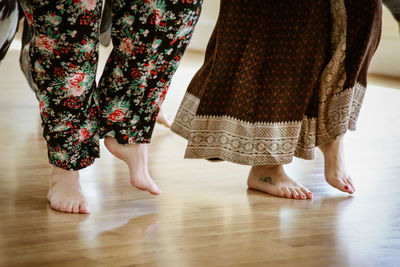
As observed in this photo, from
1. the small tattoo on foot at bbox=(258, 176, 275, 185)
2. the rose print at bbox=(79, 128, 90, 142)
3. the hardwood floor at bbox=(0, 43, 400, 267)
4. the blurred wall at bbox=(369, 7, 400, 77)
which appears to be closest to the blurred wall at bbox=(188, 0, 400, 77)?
the blurred wall at bbox=(369, 7, 400, 77)

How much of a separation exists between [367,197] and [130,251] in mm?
783

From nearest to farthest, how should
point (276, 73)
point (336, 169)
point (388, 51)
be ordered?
1. point (276, 73)
2. point (336, 169)
3. point (388, 51)

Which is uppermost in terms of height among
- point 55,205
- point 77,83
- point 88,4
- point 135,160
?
point 88,4

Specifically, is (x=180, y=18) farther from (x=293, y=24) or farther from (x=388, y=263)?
(x=388, y=263)

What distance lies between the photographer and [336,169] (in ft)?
6.40

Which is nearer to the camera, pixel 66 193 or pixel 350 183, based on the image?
pixel 66 193

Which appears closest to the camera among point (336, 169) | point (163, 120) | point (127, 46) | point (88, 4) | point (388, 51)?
point (88, 4)

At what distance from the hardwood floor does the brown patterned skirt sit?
0.50 ft

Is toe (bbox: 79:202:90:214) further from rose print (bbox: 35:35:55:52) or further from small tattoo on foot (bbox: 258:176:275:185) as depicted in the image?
small tattoo on foot (bbox: 258:176:275:185)

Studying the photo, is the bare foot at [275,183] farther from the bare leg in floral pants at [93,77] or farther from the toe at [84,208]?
the toe at [84,208]

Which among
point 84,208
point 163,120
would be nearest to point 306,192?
point 84,208

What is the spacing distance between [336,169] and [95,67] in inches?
29.2

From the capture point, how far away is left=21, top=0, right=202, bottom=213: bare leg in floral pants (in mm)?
1537

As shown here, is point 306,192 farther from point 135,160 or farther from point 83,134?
point 83,134
